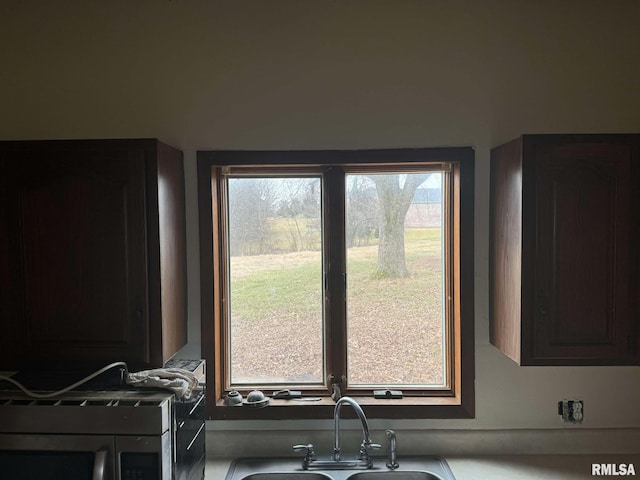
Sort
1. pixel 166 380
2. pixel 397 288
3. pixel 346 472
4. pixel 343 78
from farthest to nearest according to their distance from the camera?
pixel 397 288, pixel 343 78, pixel 346 472, pixel 166 380

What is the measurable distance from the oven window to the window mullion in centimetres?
100

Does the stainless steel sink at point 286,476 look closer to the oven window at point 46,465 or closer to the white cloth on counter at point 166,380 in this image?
the white cloth on counter at point 166,380

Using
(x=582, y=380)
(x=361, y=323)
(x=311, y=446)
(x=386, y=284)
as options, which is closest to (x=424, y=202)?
(x=386, y=284)

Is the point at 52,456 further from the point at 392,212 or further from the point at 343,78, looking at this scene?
the point at 343,78

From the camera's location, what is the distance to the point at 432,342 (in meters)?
2.04

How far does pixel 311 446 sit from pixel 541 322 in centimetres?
99

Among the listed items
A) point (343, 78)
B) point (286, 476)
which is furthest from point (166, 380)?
point (343, 78)

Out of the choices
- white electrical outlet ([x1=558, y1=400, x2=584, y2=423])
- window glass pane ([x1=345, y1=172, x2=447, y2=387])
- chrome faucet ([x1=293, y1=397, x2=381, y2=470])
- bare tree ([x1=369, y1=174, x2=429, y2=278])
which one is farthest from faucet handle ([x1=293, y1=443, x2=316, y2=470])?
white electrical outlet ([x1=558, y1=400, x2=584, y2=423])

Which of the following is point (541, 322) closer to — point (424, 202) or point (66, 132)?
point (424, 202)

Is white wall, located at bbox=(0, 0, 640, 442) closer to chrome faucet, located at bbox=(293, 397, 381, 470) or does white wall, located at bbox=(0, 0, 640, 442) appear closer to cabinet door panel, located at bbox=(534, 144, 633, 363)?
chrome faucet, located at bbox=(293, 397, 381, 470)

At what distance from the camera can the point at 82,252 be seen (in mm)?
1558

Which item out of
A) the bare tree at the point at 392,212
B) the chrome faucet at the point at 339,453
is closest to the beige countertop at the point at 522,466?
the chrome faucet at the point at 339,453

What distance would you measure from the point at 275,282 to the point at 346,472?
813mm

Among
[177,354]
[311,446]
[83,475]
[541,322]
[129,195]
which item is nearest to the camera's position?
[83,475]
